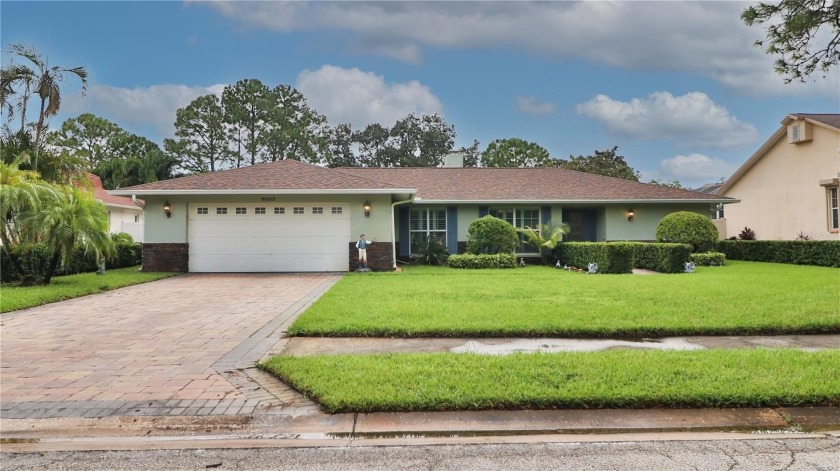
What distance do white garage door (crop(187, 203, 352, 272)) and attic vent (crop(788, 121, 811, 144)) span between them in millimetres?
18170

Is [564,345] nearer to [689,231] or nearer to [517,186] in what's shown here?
[689,231]

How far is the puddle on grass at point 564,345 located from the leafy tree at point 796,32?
3727 mm

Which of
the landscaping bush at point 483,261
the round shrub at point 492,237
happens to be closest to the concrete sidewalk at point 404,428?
the landscaping bush at point 483,261

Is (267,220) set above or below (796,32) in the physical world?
below

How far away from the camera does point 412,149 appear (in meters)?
44.0

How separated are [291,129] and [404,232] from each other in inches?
868

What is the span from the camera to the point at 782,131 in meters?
20.6

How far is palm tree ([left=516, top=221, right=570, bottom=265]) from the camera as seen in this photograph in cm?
1717

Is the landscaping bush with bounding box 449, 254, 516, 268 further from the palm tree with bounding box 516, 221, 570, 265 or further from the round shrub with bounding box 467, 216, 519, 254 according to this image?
the palm tree with bounding box 516, 221, 570, 265

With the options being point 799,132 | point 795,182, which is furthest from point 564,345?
point 795,182

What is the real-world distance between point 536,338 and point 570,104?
69.4 feet

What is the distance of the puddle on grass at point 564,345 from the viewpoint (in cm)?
531

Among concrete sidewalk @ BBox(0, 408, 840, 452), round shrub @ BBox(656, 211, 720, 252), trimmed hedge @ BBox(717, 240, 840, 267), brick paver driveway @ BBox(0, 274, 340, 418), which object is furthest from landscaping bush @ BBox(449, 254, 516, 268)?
concrete sidewalk @ BBox(0, 408, 840, 452)

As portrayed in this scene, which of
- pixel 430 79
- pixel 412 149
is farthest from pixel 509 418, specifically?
pixel 412 149
